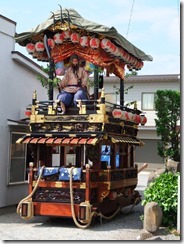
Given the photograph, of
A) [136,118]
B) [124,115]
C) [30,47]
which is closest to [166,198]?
[124,115]

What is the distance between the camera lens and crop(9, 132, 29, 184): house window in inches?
567

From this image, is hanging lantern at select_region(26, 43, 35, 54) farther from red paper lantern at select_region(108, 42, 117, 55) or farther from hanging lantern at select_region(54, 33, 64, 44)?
red paper lantern at select_region(108, 42, 117, 55)

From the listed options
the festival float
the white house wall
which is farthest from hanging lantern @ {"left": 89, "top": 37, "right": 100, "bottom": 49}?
the white house wall

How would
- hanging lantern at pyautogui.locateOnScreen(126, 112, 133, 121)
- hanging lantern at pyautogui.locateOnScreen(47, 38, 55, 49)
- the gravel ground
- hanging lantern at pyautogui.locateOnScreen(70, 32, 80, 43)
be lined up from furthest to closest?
hanging lantern at pyautogui.locateOnScreen(126, 112, 133, 121) < hanging lantern at pyautogui.locateOnScreen(47, 38, 55, 49) < hanging lantern at pyautogui.locateOnScreen(70, 32, 80, 43) < the gravel ground

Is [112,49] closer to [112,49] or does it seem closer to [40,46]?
[112,49]

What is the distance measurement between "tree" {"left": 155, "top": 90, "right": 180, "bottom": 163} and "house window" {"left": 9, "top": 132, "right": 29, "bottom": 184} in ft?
19.4

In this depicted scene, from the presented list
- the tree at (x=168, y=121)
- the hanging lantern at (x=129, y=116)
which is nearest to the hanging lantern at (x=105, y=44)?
the hanging lantern at (x=129, y=116)

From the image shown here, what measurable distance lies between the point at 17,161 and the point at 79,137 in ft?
13.1

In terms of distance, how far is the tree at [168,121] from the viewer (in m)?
17.6

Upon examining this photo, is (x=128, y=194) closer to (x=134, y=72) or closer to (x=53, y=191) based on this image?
(x=53, y=191)

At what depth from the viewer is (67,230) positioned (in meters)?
10.8

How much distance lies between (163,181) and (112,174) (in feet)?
6.16

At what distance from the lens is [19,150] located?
588 inches

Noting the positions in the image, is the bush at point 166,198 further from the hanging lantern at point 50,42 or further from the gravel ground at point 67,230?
the hanging lantern at point 50,42
